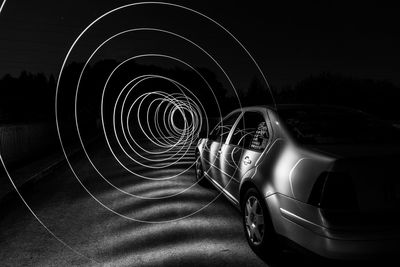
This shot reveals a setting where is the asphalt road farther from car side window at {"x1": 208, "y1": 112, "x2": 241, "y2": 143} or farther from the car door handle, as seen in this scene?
car side window at {"x1": 208, "y1": 112, "x2": 241, "y2": 143}

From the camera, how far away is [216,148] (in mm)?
6230

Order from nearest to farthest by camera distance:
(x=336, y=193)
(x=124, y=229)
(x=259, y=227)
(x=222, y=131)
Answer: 1. (x=336, y=193)
2. (x=259, y=227)
3. (x=124, y=229)
4. (x=222, y=131)

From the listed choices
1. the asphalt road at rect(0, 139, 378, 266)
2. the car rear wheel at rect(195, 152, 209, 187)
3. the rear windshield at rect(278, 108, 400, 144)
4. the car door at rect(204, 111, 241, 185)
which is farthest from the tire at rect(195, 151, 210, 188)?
the rear windshield at rect(278, 108, 400, 144)

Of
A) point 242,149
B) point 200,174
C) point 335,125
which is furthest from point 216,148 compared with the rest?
point 335,125

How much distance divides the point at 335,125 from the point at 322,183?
57.3 inches

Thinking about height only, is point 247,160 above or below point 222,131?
below

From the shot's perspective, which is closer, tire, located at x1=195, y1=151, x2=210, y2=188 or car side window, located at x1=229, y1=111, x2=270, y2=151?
car side window, located at x1=229, y1=111, x2=270, y2=151

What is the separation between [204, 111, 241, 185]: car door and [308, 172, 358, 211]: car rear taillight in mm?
2954

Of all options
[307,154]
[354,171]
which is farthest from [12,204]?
[354,171]

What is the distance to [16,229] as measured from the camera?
5.08m

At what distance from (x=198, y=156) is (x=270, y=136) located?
13.1 ft

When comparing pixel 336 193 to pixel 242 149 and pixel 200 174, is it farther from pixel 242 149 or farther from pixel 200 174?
pixel 200 174

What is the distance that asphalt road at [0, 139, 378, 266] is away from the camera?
3904mm

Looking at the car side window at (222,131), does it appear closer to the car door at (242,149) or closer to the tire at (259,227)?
the car door at (242,149)
